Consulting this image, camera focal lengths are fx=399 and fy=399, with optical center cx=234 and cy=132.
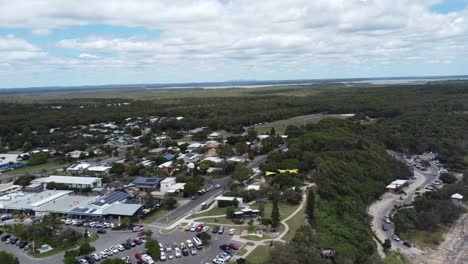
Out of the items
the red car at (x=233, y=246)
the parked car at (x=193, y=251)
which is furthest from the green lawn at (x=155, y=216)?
the red car at (x=233, y=246)

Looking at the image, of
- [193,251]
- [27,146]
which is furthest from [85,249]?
[27,146]

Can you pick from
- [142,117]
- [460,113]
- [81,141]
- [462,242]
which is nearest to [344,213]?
[462,242]

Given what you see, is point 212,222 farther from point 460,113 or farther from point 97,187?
point 460,113

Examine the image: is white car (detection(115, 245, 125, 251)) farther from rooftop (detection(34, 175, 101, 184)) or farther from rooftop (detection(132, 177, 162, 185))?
rooftop (detection(34, 175, 101, 184))

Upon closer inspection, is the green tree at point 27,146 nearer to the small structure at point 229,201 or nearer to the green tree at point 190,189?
the green tree at point 190,189

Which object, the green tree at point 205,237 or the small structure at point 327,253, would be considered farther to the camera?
the green tree at point 205,237

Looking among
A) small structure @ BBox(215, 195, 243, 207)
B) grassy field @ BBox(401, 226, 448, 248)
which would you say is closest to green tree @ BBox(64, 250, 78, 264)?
small structure @ BBox(215, 195, 243, 207)
